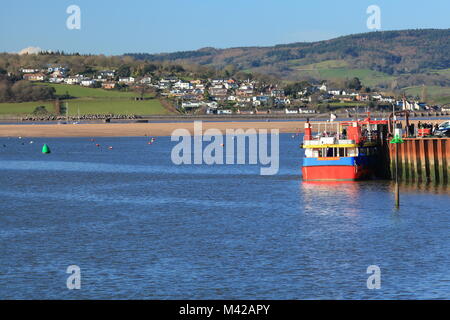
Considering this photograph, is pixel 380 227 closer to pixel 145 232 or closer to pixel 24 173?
pixel 145 232

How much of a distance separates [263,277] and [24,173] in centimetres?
6778

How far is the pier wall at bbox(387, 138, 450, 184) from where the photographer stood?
7612 cm

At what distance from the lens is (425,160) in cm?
7875

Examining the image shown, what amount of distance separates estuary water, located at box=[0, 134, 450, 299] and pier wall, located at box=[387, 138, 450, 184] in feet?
7.51

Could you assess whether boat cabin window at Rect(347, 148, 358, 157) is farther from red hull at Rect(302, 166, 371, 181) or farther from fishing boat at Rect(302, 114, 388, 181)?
red hull at Rect(302, 166, 371, 181)

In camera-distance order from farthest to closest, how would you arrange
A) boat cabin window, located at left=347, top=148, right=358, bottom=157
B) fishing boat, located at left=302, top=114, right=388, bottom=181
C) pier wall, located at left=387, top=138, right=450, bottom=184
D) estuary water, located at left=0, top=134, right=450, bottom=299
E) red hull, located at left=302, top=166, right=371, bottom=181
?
boat cabin window, located at left=347, top=148, right=358, bottom=157, red hull, located at left=302, top=166, right=371, bottom=181, fishing boat, located at left=302, top=114, right=388, bottom=181, pier wall, located at left=387, top=138, right=450, bottom=184, estuary water, located at left=0, top=134, right=450, bottom=299

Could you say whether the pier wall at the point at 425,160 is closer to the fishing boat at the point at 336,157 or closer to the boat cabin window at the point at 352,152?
the fishing boat at the point at 336,157

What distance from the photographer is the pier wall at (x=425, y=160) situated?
250 feet

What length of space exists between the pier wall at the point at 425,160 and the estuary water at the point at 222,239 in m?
2.29

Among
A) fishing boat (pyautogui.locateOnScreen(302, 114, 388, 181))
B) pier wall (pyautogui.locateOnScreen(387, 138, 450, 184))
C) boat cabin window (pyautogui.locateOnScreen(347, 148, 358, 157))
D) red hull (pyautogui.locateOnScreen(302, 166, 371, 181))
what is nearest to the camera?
pier wall (pyautogui.locateOnScreen(387, 138, 450, 184))

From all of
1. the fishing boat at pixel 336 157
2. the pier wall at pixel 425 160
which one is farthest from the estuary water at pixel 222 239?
the pier wall at pixel 425 160

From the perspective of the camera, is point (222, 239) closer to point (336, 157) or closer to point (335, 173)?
point (335, 173)

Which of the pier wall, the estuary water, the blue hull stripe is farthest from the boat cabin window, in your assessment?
the pier wall
